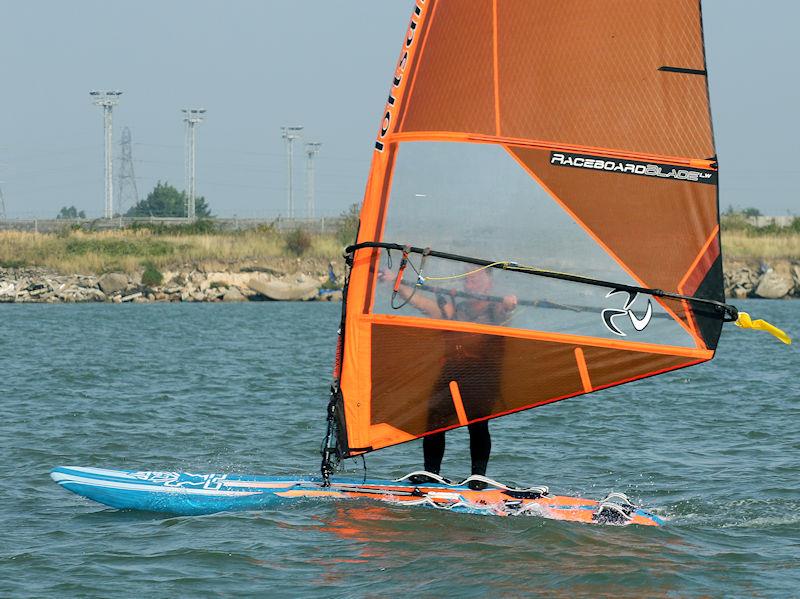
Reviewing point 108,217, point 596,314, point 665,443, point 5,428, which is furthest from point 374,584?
point 108,217

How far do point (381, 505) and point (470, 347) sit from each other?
1.39 meters

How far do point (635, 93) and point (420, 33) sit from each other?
4.77 ft

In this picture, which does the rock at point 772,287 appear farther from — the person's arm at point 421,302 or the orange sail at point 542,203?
the person's arm at point 421,302

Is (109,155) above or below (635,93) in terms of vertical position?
above

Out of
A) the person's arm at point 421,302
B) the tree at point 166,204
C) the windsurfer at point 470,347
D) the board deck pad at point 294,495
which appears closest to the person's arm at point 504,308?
the windsurfer at point 470,347

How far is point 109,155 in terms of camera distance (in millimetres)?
59125

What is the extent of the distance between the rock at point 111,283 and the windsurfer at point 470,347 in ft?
117

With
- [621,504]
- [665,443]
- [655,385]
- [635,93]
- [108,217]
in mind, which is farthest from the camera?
[108,217]

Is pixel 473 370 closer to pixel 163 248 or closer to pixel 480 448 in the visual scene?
pixel 480 448

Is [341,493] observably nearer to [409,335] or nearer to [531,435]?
[409,335]

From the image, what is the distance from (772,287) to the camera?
43.8m

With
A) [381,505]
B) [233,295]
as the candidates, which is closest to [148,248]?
[233,295]

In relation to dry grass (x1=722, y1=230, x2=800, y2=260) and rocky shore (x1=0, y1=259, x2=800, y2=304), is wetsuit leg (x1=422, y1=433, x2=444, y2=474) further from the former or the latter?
dry grass (x1=722, y1=230, x2=800, y2=260)

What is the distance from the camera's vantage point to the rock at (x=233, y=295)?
1698 inches
